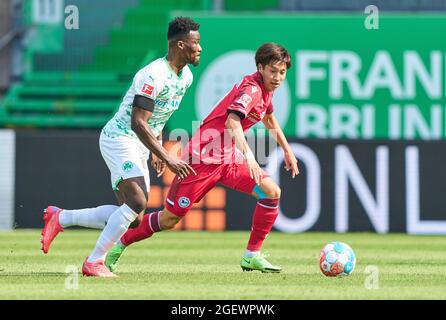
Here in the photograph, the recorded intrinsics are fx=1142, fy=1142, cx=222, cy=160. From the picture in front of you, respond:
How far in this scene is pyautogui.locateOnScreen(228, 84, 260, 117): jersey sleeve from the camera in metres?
9.16

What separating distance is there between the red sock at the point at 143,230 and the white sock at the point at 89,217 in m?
0.25

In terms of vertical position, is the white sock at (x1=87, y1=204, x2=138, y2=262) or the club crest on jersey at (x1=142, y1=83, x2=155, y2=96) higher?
the club crest on jersey at (x1=142, y1=83, x2=155, y2=96)

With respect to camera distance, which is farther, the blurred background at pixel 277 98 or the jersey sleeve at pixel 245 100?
the blurred background at pixel 277 98

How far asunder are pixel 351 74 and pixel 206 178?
10209 millimetres

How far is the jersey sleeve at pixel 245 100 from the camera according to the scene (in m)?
9.16

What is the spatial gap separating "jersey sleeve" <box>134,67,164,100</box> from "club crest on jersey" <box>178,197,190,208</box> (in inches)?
42.9

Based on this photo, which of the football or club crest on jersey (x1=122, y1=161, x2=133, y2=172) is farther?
the football

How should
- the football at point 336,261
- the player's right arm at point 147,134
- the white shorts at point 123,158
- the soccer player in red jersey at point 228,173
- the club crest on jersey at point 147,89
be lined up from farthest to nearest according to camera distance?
1. the soccer player in red jersey at point 228,173
2. the football at point 336,261
3. the white shorts at point 123,158
4. the club crest on jersey at point 147,89
5. the player's right arm at point 147,134

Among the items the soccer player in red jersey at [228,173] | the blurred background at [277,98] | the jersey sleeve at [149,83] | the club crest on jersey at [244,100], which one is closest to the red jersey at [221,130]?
the soccer player in red jersey at [228,173]

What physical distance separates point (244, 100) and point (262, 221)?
3.51 feet

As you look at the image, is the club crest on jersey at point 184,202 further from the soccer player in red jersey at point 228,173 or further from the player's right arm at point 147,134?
the player's right arm at point 147,134

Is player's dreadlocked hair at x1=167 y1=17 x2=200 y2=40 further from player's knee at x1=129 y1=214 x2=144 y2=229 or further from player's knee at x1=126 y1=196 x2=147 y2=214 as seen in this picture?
player's knee at x1=129 y1=214 x2=144 y2=229

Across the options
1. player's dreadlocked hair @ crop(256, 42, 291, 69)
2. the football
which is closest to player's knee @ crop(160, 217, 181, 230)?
the football
